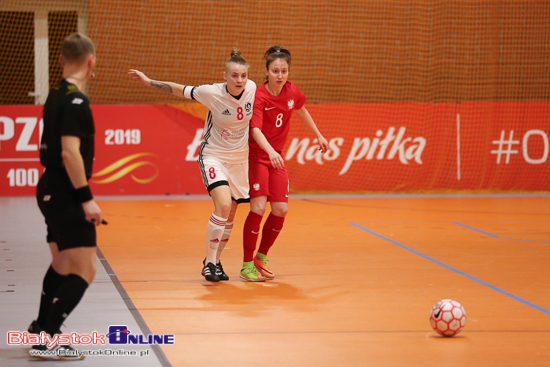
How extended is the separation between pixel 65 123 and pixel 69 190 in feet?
1.16

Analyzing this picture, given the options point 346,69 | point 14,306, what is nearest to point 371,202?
point 346,69

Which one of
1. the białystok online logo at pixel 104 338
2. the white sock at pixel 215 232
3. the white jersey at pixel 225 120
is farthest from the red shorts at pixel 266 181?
the białystok online logo at pixel 104 338

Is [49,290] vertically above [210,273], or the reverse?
[49,290]

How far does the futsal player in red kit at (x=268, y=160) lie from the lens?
17.6 feet

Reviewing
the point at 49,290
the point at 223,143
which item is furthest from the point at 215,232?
the point at 49,290

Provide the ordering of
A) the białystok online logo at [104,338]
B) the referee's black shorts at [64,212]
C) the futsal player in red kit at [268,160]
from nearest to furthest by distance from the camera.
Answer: the referee's black shorts at [64,212] → the białystok online logo at [104,338] → the futsal player in red kit at [268,160]

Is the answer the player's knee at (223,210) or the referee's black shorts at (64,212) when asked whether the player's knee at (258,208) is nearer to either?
the player's knee at (223,210)

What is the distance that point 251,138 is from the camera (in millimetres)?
5531

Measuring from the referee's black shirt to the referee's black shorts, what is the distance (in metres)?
0.08

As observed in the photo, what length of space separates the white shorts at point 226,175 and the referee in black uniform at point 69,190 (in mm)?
1995

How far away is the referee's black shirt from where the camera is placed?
3.14m

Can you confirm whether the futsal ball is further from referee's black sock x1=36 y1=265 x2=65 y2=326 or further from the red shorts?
referee's black sock x1=36 y1=265 x2=65 y2=326

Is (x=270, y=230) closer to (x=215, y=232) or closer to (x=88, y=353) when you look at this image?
(x=215, y=232)

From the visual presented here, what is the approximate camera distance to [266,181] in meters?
5.41
